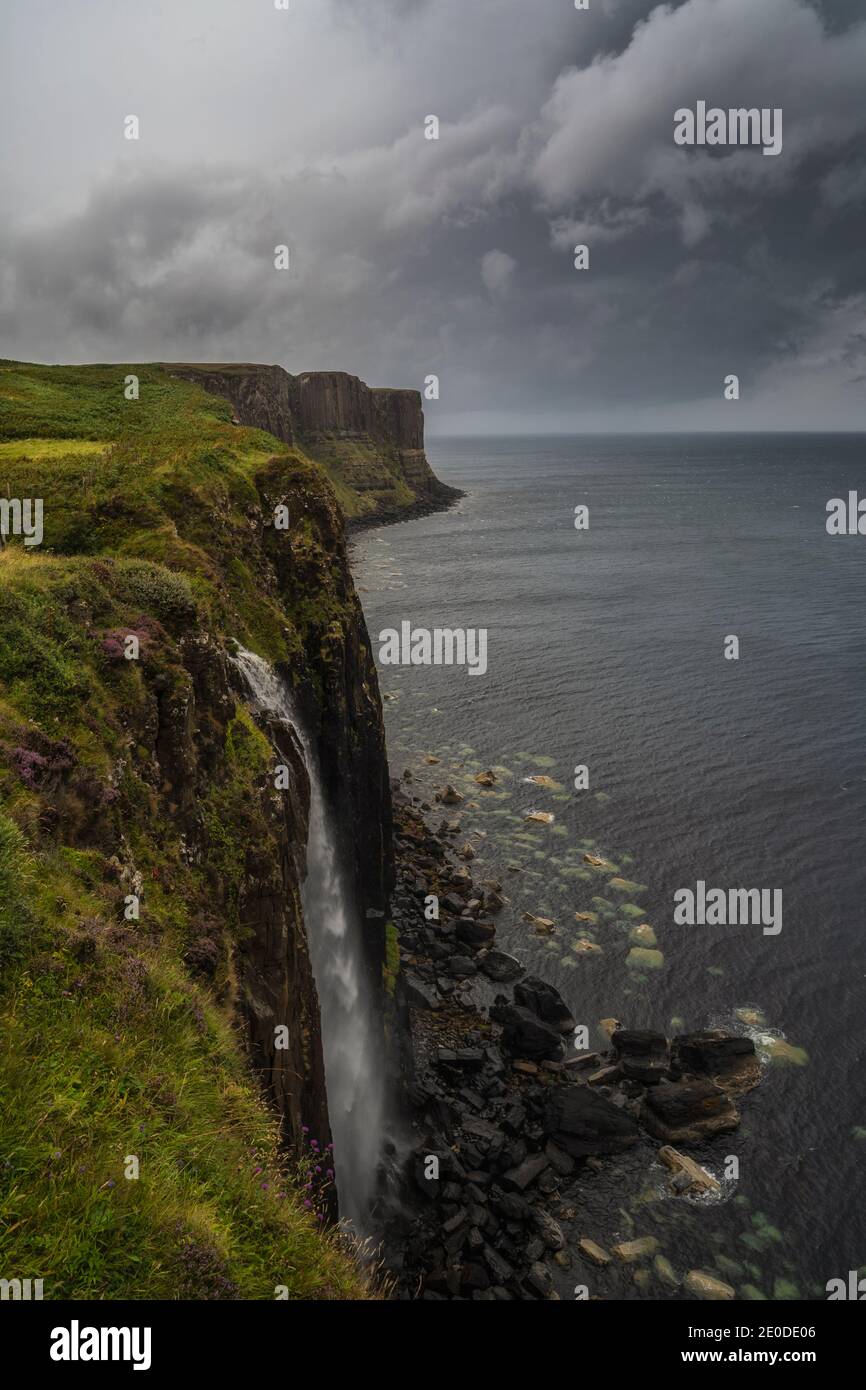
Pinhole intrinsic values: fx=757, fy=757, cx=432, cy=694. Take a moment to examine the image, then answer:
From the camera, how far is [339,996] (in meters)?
23.9

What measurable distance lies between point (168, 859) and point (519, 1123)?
58.5 feet

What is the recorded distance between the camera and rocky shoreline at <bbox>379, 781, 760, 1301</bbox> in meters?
21.1

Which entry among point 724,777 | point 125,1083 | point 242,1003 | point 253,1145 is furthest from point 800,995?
point 125,1083

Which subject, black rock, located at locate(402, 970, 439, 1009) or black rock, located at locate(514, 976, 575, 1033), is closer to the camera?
black rock, located at locate(514, 976, 575, 1033)

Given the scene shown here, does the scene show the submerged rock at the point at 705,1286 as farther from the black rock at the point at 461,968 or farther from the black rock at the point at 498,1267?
the black rock at the point at 461,968

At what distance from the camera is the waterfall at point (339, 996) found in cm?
2184

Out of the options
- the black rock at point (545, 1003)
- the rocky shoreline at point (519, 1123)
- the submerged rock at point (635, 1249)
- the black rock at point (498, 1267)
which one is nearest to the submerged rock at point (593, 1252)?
the rocky shoreline at point (519, 1123)

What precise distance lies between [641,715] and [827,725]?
521 inches

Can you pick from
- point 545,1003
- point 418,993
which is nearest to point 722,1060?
point 545,1003

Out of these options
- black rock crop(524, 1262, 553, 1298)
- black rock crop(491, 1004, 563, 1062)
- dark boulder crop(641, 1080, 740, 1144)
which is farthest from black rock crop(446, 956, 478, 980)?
black rock crop(524, 1262, 553, 1298)

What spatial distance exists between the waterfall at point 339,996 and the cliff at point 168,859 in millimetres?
1324

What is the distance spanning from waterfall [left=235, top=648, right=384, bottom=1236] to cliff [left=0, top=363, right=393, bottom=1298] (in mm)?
1324

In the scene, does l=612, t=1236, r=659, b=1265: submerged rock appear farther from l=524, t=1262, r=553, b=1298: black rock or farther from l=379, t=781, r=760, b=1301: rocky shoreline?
l=524, t=1262, r=553, b=1298: black rock

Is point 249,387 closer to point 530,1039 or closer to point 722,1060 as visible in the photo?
point 530,1039
